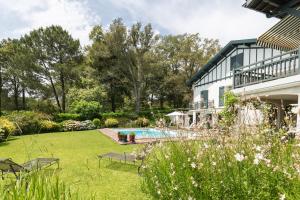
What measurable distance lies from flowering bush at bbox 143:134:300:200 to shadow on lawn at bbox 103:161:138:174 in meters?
3.68

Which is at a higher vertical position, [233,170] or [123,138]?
[233,170]

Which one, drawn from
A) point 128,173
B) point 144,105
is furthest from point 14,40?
point 128,173

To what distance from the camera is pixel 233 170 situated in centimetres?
317

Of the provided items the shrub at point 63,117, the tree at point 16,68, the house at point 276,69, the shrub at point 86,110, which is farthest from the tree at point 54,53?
the house at point 276,69

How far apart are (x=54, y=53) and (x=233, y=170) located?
3875cm

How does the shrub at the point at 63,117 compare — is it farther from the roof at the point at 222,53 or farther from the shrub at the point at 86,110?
the roof at the point at 222,53

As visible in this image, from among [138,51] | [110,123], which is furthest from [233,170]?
[138,51]

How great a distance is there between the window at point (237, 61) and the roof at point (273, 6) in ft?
51.9

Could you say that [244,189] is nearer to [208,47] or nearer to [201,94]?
[201,94]

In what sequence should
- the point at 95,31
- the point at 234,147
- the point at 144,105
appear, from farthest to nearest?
the point at 144,105, the point at 95,31, the point at 234,147

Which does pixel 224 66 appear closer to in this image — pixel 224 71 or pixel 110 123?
pixel 224 71

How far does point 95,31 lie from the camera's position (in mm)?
39219

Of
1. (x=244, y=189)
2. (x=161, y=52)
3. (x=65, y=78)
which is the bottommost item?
(x=244, y=189)

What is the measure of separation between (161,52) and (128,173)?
116 ft
